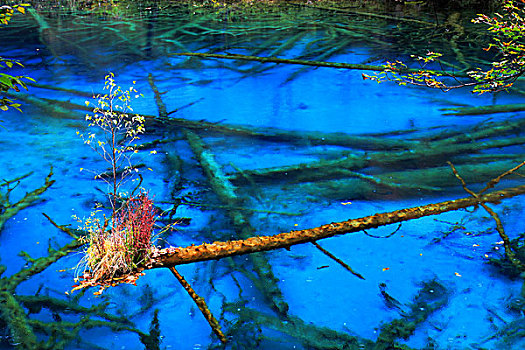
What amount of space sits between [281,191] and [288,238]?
1402 millimetres

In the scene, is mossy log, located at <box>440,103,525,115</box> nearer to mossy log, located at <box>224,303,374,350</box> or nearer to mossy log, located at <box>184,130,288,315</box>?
mossy log, located at <box>184,130,288,315</box>

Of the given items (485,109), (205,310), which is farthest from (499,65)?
(205,310)

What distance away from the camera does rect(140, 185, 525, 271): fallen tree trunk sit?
4249 mm

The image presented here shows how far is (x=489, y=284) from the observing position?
4.45 meters

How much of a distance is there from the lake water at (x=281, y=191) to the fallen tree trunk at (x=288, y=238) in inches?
4.9

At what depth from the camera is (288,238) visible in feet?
15.7

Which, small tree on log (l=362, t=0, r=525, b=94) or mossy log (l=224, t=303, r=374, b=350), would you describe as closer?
mossy log (l=224, t=303, r=374, b=350)

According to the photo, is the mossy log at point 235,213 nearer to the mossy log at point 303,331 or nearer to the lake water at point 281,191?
the lake water at point 281,191

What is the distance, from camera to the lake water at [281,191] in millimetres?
4074

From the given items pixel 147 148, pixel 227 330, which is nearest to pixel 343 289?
pixel 227 330

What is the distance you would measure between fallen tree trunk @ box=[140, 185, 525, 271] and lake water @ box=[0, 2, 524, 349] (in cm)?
12

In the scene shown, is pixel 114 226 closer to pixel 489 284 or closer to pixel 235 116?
pixel 489 284

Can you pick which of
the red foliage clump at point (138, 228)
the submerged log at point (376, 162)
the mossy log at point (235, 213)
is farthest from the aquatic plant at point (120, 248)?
the submerged log at point (376, 162)

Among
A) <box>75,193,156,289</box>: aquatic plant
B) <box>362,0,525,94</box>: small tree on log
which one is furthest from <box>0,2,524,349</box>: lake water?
<box>362,0,525,94</box>: small tree on log
